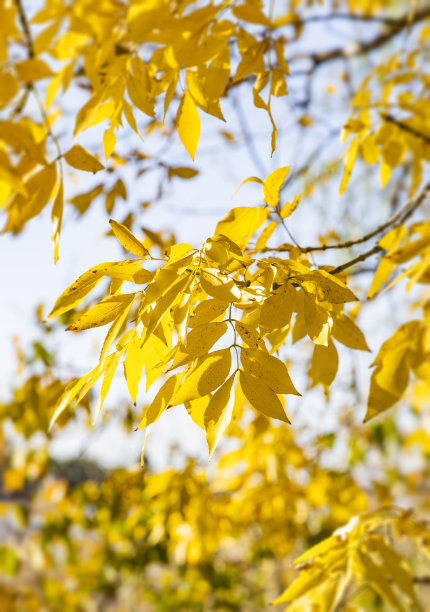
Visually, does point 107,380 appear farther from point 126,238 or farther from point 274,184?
point 274,184

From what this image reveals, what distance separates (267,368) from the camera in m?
0.63

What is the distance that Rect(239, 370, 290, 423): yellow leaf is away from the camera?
1.99 ft

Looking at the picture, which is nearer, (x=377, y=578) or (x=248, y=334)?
(x=248, y=334)

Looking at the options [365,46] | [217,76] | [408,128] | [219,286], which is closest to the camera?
[219,286]

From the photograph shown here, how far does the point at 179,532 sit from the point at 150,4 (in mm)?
2058

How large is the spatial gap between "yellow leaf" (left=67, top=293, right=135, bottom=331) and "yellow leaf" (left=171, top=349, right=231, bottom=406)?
0.14 metres

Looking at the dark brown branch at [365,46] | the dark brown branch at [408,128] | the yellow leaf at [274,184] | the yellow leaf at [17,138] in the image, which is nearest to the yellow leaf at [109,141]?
the yellow leaf at [17,138]

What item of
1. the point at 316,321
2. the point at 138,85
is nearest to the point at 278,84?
the point at 138,85

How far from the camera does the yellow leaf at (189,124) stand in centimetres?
79

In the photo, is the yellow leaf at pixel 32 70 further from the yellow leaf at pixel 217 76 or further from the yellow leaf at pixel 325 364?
the yellow leaf at pixel 325 364

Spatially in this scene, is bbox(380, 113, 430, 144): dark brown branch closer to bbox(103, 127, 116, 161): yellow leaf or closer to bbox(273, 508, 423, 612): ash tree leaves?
bbox(103, 127, 116, 161): yellow leaf

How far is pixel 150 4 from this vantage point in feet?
2.21

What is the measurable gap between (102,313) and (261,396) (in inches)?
9.4

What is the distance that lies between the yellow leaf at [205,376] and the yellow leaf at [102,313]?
5.4 inches
